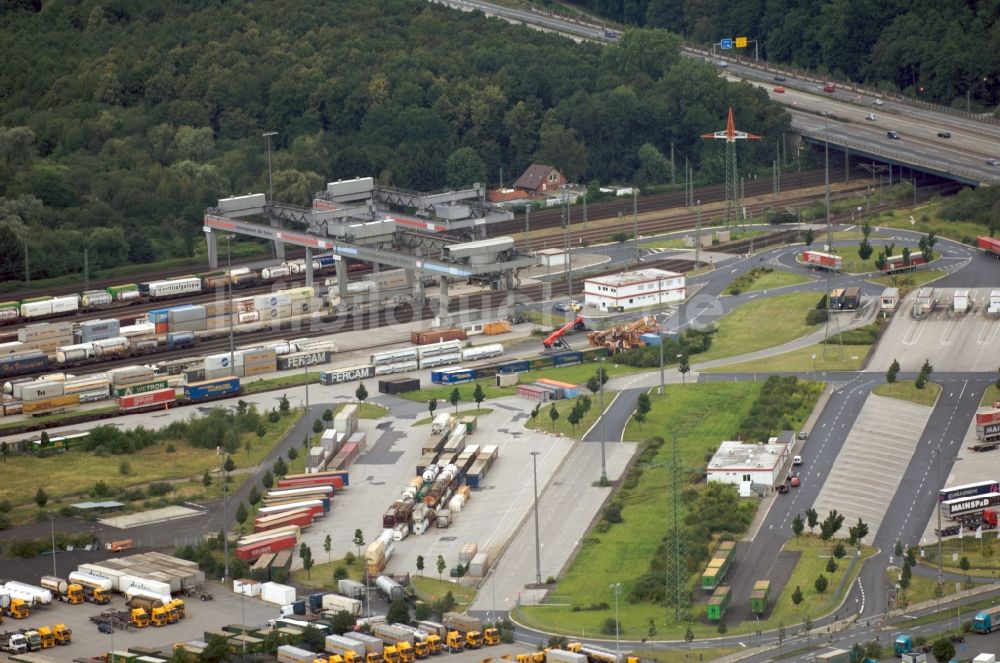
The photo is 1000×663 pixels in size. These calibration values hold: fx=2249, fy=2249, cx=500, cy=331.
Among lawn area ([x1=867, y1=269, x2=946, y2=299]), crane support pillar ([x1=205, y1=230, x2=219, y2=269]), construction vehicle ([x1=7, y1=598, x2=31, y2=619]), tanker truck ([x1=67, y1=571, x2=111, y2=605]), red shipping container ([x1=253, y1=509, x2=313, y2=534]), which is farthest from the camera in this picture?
crane support pillar ([x1=205, y1=230, x2=219, y2=269])

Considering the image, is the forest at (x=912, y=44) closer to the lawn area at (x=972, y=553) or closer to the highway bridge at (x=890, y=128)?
the highway bridge at (x=890, y=128)

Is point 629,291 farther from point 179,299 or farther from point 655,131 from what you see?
point 655,131

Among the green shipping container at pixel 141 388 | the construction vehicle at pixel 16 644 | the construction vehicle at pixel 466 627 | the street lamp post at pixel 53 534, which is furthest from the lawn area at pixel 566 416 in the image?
the construction vehicle at pixel 16 644

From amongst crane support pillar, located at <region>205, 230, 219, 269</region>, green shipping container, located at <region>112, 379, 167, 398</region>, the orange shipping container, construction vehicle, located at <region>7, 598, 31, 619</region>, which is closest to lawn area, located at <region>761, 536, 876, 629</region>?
construction vehicle, located at <region>7, 598, 31, 619</region>

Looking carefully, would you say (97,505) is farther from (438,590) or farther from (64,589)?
(438,590)

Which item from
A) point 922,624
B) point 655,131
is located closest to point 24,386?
point 922,624

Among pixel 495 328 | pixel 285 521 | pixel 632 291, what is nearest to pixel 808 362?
pixel 632 291

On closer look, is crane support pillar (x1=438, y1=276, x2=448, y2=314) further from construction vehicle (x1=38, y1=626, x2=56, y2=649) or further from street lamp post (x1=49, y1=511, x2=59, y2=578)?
construction vehicle (x1=38, y1=626, x2=56, y2=649)
